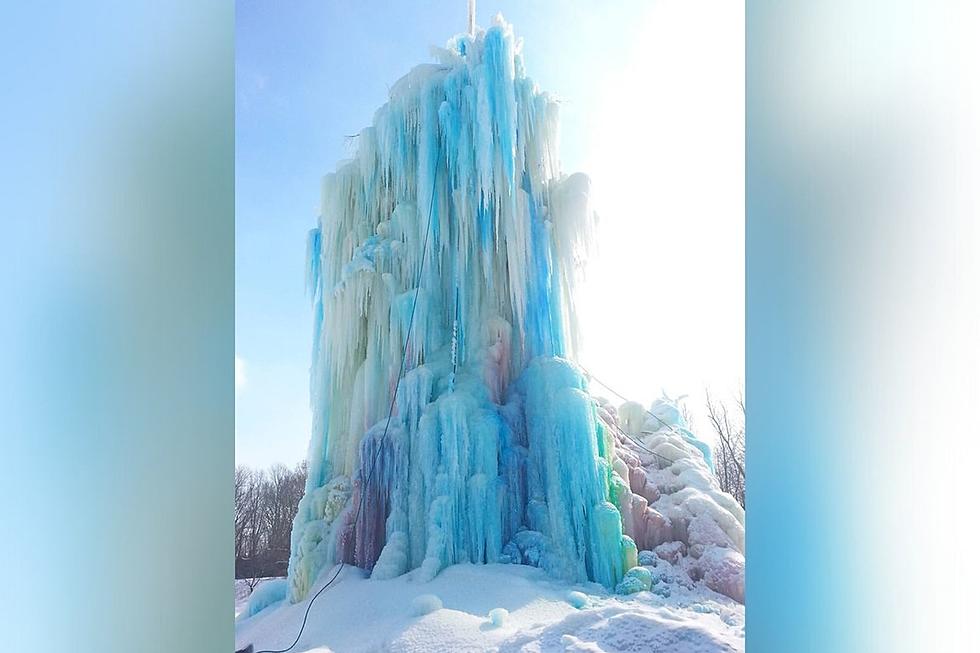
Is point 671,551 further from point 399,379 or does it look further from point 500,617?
point 399,379

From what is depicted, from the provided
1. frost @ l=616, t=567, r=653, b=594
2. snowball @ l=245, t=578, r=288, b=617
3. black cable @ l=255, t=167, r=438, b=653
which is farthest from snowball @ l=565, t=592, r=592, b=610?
snowball @ l=245, t=578, r=288, b=617

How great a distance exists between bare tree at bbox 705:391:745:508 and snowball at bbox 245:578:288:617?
69.1 inches

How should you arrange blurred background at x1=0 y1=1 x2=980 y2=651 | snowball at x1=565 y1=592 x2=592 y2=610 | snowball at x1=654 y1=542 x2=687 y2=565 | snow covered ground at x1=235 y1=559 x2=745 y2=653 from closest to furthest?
blurred background at x1=0 y1=1 x2=980 y2=651 → snow covered ground at x1=235 y1=559 x2=745 y2=653 → snowball at x1=565 y1=592 x2=592 y2=610 → snowball at x1=654 y1=542 x2=687 y2=565

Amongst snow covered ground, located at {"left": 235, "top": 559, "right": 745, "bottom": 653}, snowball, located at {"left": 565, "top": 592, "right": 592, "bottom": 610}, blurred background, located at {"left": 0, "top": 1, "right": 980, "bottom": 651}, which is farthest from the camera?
snowball, located at {"left": 565, "top": 592, "right": 592, "bottom": 610}

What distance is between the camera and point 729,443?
7.30ft

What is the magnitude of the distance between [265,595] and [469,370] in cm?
115

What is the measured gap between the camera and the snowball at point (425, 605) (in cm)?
198

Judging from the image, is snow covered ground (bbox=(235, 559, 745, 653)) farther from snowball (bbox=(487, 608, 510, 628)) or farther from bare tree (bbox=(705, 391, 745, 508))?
bare tree (bbox=(705, 391, 745, 508))

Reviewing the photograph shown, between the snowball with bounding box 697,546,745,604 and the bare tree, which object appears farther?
the bare tree

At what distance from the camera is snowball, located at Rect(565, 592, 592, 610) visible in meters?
2.02
